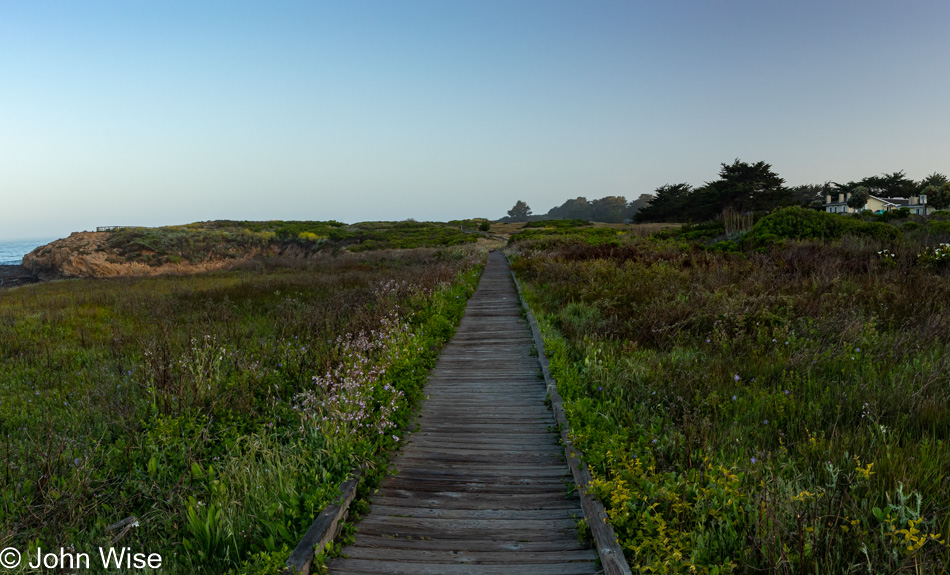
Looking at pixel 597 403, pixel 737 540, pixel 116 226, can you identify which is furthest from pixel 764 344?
pixel 116 226

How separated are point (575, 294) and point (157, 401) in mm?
9416

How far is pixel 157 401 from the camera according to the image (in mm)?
5926

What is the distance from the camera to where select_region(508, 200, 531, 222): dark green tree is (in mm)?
158125

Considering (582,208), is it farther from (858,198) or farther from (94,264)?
(94,264)

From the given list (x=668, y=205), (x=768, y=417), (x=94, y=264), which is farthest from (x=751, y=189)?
(x=94, y=264)

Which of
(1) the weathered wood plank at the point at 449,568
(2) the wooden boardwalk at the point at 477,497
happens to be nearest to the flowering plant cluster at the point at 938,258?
(2) the wooden boardwalk at the point at 477,497

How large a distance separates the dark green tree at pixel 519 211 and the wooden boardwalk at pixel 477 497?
503ft

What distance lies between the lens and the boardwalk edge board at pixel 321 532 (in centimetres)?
302

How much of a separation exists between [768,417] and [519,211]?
6198 inches

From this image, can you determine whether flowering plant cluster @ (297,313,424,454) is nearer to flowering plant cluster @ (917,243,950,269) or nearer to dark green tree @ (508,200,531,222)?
flowering plant cluster @ (917,243,950,269)

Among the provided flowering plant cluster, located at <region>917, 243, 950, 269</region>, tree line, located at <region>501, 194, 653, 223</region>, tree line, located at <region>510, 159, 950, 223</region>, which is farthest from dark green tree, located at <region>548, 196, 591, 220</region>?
flowering plant cluster, located at <region>917, 243, 950, 269</region>

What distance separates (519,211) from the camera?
524 ft

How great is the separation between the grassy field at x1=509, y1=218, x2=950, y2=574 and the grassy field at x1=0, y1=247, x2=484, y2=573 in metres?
2.29

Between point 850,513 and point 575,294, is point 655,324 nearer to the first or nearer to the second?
point 575,294
